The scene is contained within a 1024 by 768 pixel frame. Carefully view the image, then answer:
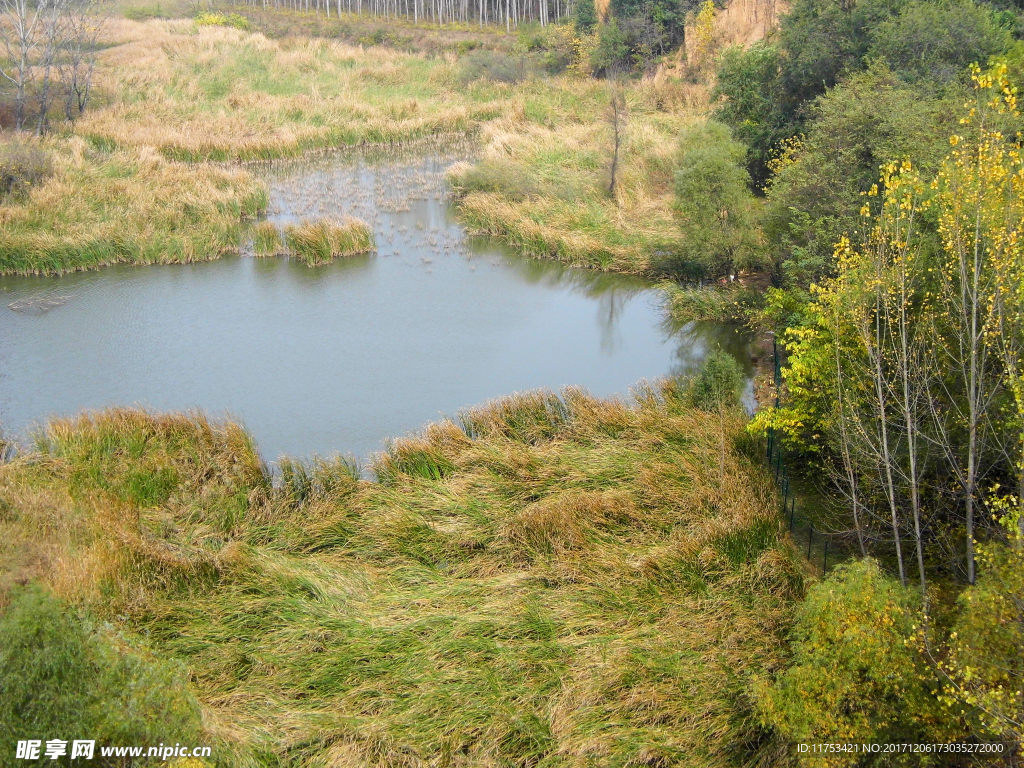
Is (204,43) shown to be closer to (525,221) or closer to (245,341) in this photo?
(525,221)

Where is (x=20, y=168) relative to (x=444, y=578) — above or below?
above

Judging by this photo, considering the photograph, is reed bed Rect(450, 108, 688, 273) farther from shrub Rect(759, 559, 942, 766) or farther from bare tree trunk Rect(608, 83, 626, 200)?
shrub Rect(759, 559, 942, 766)

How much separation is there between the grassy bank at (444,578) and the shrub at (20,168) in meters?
10.9

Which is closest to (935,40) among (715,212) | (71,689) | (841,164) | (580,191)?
(715,212)

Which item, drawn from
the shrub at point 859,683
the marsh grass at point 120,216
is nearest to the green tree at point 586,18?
the marsh grass at point 120,216

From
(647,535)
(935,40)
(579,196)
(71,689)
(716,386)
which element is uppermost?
(935,40)

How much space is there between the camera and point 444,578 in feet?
29.6

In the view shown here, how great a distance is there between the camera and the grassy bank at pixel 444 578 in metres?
7.17

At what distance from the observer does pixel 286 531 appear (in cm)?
977

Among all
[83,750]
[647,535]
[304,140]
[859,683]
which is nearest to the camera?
[83,750]

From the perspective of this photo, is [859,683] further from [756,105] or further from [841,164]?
[756,105]

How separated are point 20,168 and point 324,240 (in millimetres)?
7198

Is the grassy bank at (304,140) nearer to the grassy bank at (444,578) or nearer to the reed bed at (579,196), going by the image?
the reed bed at (579,196)

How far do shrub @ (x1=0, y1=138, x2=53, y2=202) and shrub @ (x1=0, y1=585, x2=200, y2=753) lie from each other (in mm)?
16002
